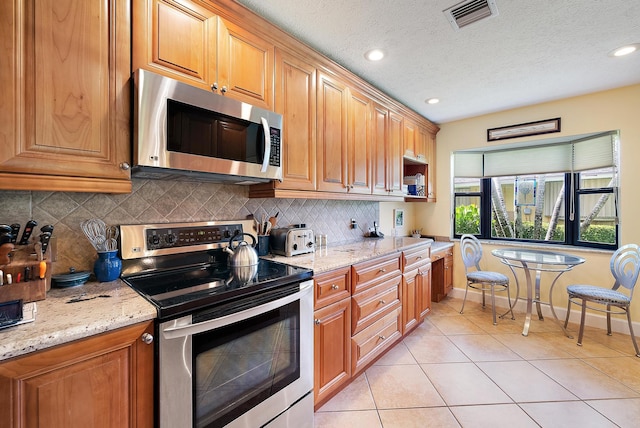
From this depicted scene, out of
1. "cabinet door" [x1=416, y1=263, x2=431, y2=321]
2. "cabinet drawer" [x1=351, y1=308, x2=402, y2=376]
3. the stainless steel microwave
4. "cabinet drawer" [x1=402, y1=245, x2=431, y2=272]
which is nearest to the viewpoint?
the stainless steel microwave

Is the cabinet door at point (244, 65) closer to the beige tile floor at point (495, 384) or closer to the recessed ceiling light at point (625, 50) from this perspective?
the beige tile floor at point (495, 384)

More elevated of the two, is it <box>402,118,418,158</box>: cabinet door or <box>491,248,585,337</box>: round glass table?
<box>402,118,418,158</box>: cabinet door

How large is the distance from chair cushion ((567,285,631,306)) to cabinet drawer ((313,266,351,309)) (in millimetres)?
2414

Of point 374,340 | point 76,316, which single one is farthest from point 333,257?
point 76,316

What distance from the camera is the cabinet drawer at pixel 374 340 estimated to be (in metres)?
2.00

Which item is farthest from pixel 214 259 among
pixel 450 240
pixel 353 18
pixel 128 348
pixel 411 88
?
pixel 450 240

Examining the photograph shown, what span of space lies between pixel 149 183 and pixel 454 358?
271 cm

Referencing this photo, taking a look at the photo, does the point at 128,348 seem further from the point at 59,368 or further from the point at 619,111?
the point at 619,111

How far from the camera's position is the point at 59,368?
33.2 inches

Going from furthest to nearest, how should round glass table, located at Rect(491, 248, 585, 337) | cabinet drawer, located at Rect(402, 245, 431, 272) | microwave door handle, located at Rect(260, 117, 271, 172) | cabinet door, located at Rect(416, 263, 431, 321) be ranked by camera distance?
cabinet door, located at Rect(416, 263, 431, 321)
round glass table, located at Rect(491, 248, 585, 337)
cabinet drawer, located at Rect(402, 245, 431, 272)
microwave door handle, located at Rect(260, 117, 271, 172)

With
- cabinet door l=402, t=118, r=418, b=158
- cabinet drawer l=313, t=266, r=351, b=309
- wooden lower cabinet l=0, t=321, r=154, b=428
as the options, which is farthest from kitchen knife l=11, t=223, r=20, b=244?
cabinet door l=402, t=118, r=418, b=158

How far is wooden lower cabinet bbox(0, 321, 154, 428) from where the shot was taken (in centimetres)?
78

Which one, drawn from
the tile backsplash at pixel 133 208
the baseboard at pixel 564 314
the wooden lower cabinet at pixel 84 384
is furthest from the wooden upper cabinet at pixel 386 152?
the wooden lower cabinet at pixel 84 384

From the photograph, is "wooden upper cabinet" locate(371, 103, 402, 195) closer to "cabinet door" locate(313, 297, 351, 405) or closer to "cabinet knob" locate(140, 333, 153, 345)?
"cabinet door" locate(313, 297, 351, 405)
